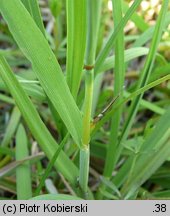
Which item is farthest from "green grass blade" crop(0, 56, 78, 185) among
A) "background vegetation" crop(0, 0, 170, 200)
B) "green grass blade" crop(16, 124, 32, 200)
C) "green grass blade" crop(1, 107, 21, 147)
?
"green grass blade" crop(1, 107, 21, 147)

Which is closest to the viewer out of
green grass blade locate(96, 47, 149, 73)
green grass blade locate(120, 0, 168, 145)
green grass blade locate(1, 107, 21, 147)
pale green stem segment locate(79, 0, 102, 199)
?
pale green stem segment locate(79, 0, 102, 199)

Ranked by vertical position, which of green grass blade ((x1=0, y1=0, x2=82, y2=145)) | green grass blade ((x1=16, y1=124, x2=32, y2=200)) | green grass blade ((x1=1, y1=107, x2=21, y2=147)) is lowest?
green grass blade ((x1=16, y1=124, x2=32, y2=200))

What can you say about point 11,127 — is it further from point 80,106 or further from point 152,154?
point 152,154

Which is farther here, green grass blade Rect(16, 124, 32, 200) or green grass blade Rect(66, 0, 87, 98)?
green grass blade Rect(16, 124, 32, 200)

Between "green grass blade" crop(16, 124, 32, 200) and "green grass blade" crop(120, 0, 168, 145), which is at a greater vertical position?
"green grass blade" crop(120, 0, 168, 145)

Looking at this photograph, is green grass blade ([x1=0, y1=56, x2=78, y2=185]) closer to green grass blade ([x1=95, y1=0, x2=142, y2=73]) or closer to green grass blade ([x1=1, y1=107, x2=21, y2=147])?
green grass blade ([x1=95, y1=0, x2=142, y2=73])

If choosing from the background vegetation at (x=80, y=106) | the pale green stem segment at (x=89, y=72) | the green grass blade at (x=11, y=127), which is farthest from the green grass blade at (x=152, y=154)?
the green grass blade at (x=11, y=127)

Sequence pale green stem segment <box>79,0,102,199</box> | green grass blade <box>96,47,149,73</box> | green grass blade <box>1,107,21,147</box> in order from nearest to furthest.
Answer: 1. pale green stem segment <box>79,0,102,199</box>
2. green grass blade <box>96,47,149,73</box>
3. green grass blade <box>1,107,21,147</box>

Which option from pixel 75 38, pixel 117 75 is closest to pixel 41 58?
pixel 75 38
